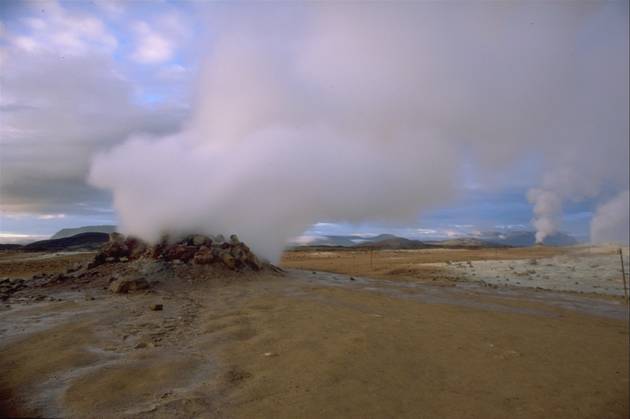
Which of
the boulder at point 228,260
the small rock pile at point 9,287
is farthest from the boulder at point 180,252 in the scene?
the small rock pile at point 9,287

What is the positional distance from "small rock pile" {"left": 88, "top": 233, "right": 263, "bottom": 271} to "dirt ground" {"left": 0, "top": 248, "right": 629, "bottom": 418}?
12.4 ft

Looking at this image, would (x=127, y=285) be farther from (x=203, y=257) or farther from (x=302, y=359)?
(x=302, y=359)

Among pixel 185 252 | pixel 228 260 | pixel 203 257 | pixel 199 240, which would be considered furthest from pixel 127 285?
pixel 199 240

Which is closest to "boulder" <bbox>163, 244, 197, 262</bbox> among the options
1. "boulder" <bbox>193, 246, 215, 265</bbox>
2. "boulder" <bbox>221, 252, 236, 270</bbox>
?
"boulder" <bbox>193, 246, 215, 265</bbox>

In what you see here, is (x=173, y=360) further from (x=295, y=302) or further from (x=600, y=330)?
(x=600, y=330)

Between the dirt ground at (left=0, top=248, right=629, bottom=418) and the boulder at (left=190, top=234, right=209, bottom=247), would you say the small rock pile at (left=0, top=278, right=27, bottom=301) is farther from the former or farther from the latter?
the boulder at (left=190, top=234, right=209, bottom=247)

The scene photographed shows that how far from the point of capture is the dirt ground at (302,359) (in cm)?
457

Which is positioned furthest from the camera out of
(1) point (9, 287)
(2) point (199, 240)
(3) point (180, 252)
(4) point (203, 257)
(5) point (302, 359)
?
(2) point (199, 240)

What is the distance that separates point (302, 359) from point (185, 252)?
9.99 meters

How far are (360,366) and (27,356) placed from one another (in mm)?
4542

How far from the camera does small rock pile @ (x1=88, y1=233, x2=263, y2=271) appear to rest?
A: 48.2 ft

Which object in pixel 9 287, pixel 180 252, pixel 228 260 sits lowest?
pixel 9 287

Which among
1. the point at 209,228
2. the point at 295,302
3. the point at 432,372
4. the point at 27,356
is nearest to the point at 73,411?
the point at 27,356

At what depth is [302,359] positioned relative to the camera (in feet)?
19.4
